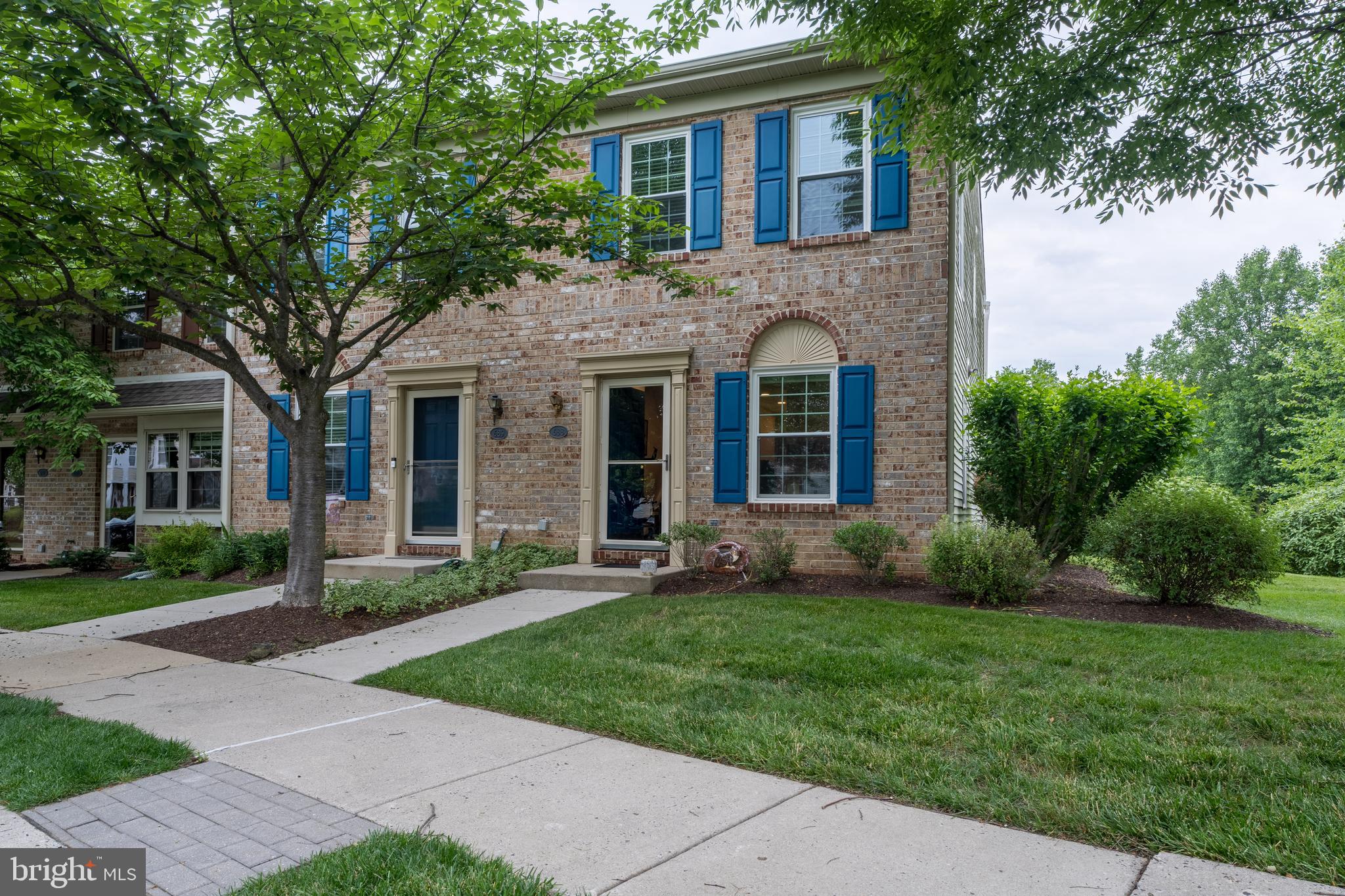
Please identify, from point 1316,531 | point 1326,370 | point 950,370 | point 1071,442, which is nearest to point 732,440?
point 950,370

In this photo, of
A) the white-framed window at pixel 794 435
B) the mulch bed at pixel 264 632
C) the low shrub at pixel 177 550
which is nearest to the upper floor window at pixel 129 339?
the low shrub at pixel 177 550

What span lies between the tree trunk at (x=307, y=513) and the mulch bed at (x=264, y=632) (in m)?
0.20

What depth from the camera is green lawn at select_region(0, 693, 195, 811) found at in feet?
11.7

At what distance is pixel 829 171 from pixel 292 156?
217 inches

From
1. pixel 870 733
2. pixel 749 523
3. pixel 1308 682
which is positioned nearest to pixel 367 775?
pixel 870 733

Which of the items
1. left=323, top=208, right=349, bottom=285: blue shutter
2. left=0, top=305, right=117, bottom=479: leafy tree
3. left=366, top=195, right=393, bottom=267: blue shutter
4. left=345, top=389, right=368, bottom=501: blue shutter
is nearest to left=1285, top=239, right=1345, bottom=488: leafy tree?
left=345, top=389, right=368, bottom=501: blue shutter

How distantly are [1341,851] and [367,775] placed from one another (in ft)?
11.7

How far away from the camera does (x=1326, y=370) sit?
72.1 ft

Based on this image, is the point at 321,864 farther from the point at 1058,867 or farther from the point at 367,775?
the point at 1058,867

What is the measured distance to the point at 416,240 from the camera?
8.20m

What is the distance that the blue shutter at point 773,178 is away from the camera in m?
9.73

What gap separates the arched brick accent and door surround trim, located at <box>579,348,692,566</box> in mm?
659

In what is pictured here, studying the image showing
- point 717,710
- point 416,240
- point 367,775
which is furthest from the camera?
point 416,240

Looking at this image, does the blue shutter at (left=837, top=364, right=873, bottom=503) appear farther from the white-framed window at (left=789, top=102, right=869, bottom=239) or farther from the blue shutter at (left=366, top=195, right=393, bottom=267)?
the blue shutter at (left=366, top=195, right=393, bottom=267)
